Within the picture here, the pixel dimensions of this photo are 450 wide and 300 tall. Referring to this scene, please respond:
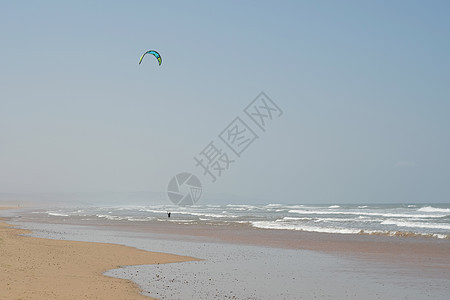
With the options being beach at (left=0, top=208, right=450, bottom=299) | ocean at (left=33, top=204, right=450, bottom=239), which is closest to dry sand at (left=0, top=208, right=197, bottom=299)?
beach at (left=0, top=208, right=450, bottom=299)

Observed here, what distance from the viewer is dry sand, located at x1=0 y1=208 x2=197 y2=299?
955 centimetres

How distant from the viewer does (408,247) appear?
1947 centimetres

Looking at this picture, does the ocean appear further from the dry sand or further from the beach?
the dry sand

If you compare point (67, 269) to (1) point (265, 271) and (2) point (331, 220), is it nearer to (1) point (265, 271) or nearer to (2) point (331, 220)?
(1) point (265, 271)

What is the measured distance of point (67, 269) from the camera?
41.7 feet

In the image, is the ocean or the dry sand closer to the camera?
the dry sand

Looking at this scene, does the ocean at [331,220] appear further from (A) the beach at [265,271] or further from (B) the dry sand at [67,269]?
(B) the dry sand at [67,269]

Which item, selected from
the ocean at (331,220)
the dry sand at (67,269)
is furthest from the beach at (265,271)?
the ocean at (331,220)

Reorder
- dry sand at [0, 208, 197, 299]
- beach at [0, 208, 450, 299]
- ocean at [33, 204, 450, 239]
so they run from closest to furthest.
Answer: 1. dry sand at [0, 208, 197, 299]
2. beach at [0, 208, 450, 299]
3. ocean at [33, 204, 450, 239]

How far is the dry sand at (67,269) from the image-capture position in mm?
9546

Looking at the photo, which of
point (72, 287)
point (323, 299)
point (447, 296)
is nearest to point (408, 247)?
point (447, 296)

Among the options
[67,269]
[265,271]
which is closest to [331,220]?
[265,271]

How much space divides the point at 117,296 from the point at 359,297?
458 cm

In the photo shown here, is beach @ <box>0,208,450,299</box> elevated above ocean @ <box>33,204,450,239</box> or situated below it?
below
